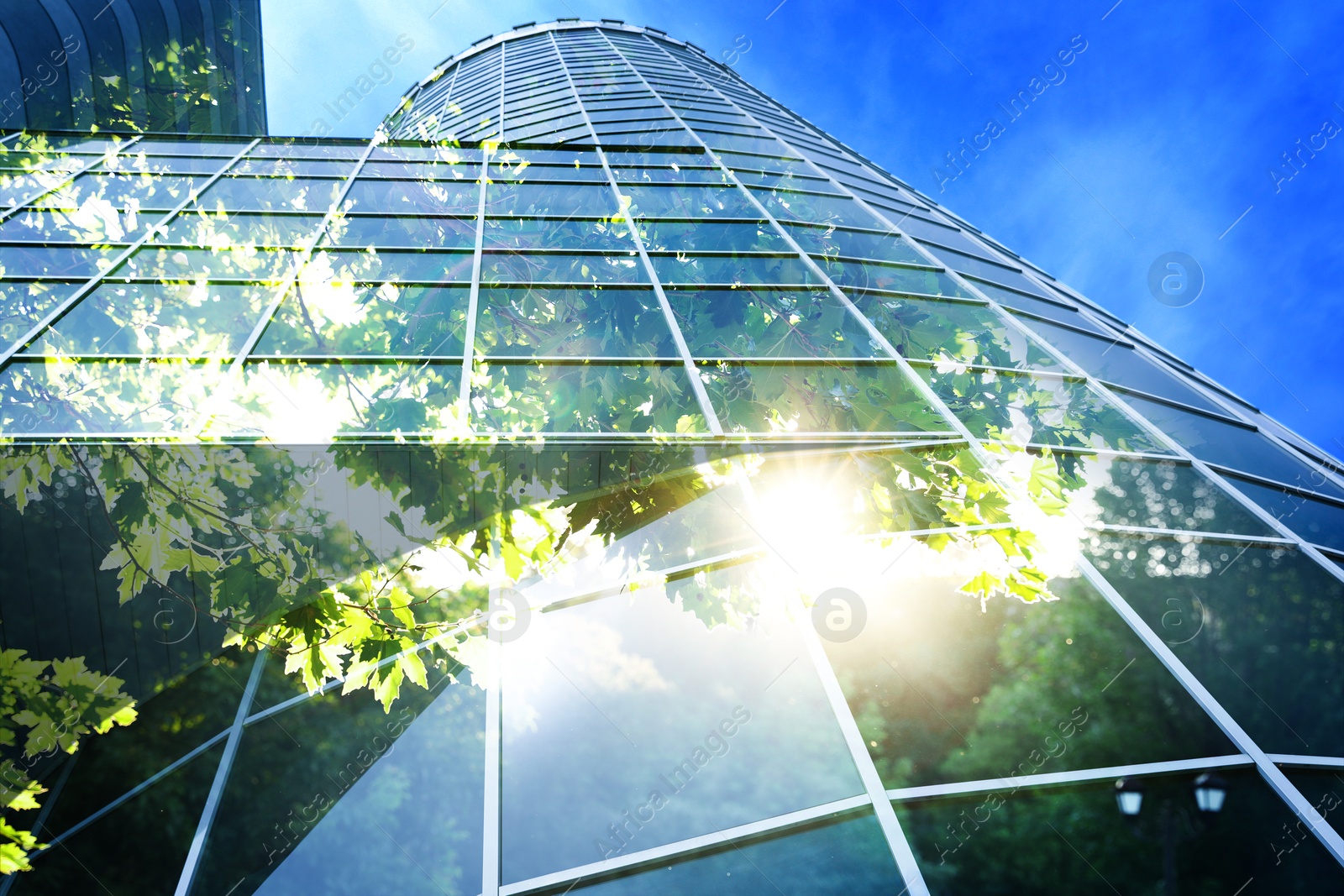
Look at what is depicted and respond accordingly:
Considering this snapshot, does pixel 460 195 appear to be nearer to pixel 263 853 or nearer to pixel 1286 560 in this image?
pixel 263 853

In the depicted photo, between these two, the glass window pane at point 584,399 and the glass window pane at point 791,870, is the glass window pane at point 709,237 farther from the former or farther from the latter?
the glass window pane at point 791,870

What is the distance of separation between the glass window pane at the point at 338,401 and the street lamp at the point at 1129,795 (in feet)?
14.9

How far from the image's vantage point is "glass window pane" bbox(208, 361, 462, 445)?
4.91 m

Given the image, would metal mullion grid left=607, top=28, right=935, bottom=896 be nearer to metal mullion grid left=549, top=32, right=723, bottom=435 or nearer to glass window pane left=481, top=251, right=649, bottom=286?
metal mullion grid left=549, top=32, right=723, bottom=435

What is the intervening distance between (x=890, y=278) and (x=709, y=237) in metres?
2.36

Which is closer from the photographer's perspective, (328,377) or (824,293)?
(328,377)

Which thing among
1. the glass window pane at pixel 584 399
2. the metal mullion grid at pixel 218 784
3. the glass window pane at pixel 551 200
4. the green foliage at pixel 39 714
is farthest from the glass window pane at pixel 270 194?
the metal mullion grid at pixel 218 784

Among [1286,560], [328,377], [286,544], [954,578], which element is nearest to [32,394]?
[328,377]

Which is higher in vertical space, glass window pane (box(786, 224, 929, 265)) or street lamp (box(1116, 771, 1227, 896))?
glass window pane (box(786, 224, 929, 265))

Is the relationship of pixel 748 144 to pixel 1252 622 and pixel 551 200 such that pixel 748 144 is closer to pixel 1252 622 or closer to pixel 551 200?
pixel 551 200

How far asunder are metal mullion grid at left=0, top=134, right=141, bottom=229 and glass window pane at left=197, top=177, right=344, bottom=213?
1.89 metres

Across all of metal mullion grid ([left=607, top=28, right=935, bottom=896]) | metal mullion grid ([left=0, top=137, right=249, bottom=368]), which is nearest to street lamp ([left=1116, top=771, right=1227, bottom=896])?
metal mullion grid ([left=607, top=28, right=935, bottom=896])

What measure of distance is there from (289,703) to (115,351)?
13.1 feet

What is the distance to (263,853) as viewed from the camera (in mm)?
3166
